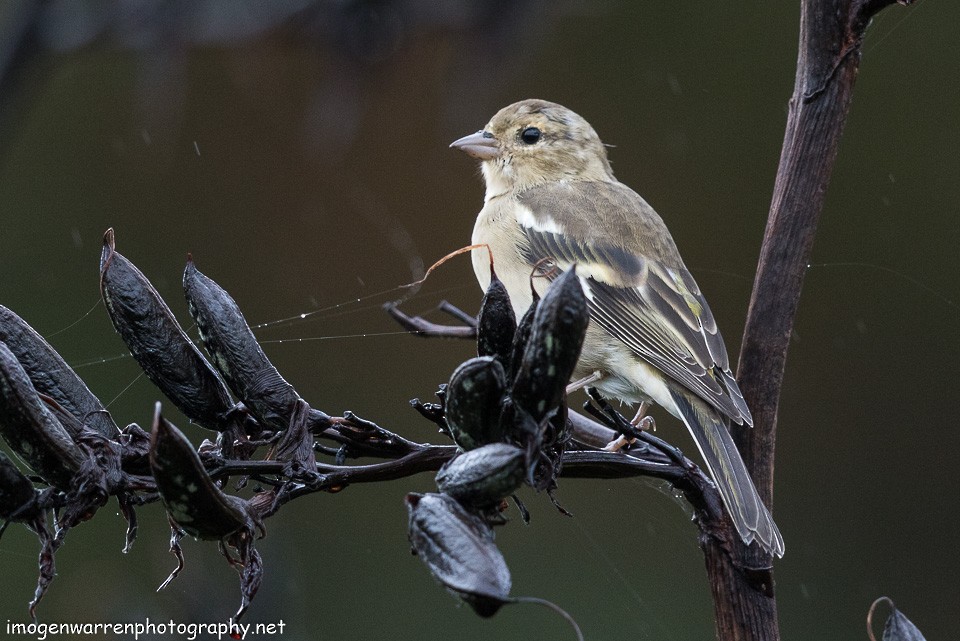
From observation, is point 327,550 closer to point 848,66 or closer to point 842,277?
point 842,277

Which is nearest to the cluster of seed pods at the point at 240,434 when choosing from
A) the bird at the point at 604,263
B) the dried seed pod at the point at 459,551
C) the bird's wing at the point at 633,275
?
the dried seed pod at the point at 459,551

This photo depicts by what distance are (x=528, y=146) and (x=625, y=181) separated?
195cm

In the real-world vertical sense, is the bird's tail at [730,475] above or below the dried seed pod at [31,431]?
below

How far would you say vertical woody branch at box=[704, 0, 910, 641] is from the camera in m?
1.67

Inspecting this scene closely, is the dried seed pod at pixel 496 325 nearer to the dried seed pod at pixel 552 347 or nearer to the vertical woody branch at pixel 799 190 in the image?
the dried seed pod at pixel 552 347

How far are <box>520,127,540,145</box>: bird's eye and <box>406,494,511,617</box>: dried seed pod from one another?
Result: 259cm

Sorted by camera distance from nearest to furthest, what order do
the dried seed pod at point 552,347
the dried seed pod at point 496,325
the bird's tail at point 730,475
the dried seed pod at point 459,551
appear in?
the dried seed pod at point 459,551 < the dried seed pod at point 552,347 < the dried seed pod at point 496,325 < the bird's tail at point 730,475

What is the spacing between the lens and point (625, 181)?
5.54 m

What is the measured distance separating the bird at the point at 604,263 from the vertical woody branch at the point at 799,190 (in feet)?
1.65

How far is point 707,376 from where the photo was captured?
265cm

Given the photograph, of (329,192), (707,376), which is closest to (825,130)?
(707,376)

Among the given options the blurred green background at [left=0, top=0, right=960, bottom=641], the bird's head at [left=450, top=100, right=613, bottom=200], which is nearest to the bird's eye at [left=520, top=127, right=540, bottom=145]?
the bird's head at [left=450, top=100, right=613, bottom=200]

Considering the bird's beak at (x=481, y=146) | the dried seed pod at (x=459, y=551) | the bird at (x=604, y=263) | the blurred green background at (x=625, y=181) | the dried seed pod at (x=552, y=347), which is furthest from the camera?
the blurred green background at (x=625, y=181)

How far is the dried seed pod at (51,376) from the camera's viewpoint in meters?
1.42
